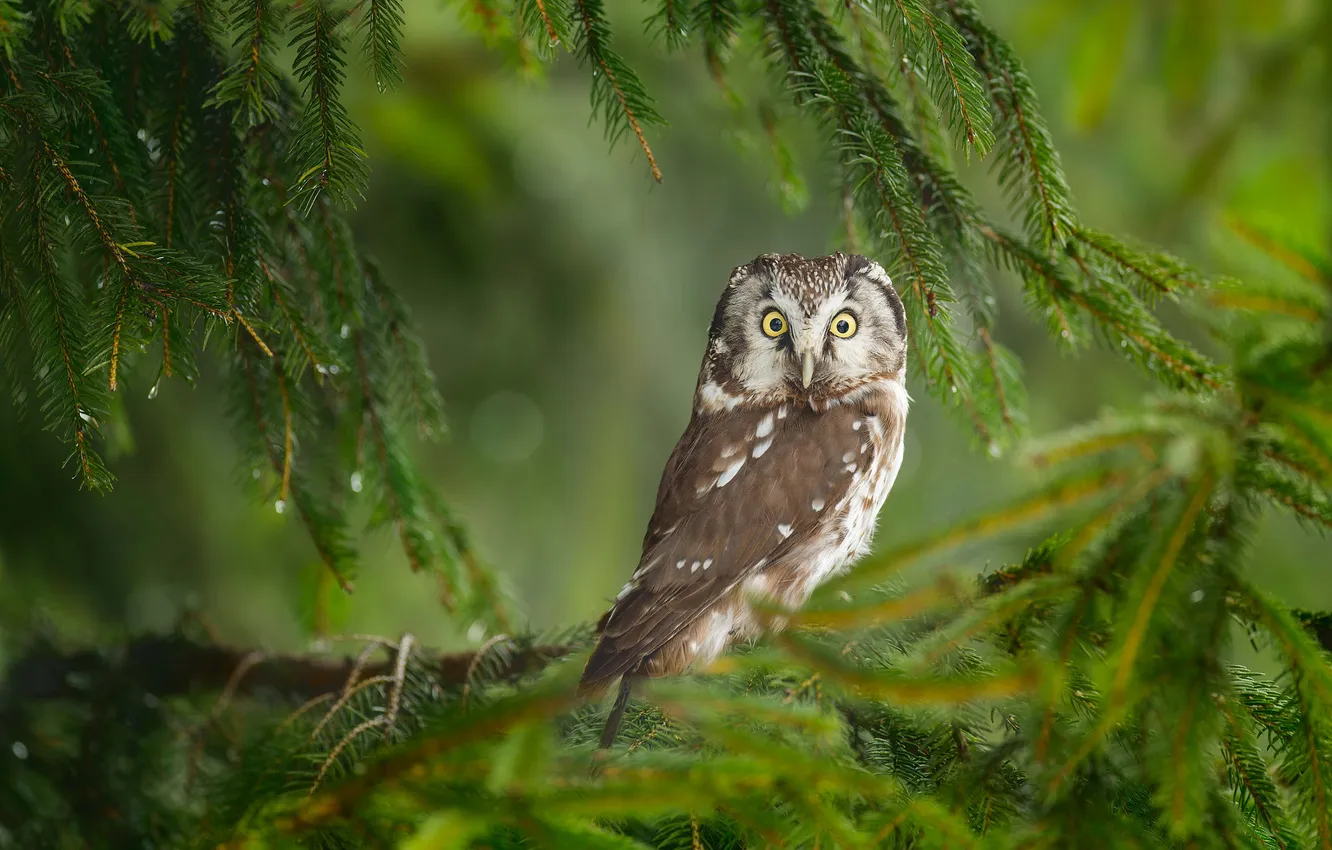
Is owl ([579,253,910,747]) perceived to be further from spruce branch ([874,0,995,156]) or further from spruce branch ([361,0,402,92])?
spruce branch ([361,0,402,92])

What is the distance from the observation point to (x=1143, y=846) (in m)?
1.18

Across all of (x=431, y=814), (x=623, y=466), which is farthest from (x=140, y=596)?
(x=431, y=814)

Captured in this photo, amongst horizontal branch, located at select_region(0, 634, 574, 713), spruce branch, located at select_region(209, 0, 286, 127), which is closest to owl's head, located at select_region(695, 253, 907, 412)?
horizontal branch, located at select_region(0, 634, 574, 713)

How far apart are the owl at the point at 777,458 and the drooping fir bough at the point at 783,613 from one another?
271 millimetres

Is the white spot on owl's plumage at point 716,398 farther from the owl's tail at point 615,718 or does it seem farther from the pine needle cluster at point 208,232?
the owl's tail at point 615,718

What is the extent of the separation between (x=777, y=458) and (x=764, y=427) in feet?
0.34

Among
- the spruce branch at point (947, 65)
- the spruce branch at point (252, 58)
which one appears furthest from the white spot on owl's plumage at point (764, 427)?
the spruce branch at point (252, 58)

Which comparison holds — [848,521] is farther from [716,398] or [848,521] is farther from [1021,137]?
[1021,137]

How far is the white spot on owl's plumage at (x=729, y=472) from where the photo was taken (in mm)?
2355

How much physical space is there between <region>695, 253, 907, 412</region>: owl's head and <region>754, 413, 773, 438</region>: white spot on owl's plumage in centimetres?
5

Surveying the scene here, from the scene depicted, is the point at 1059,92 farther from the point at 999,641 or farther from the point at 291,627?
→ the point at 291,627

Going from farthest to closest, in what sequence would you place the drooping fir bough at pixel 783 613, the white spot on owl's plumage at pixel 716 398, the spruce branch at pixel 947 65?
the white spot on owl's plumage at pixel 716 398 → the spruce branch at pixel 947 65 → the drooping fir bough at pixel 783 613

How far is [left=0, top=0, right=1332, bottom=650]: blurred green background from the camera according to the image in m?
3.27

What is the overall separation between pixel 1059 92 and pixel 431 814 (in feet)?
15.5
